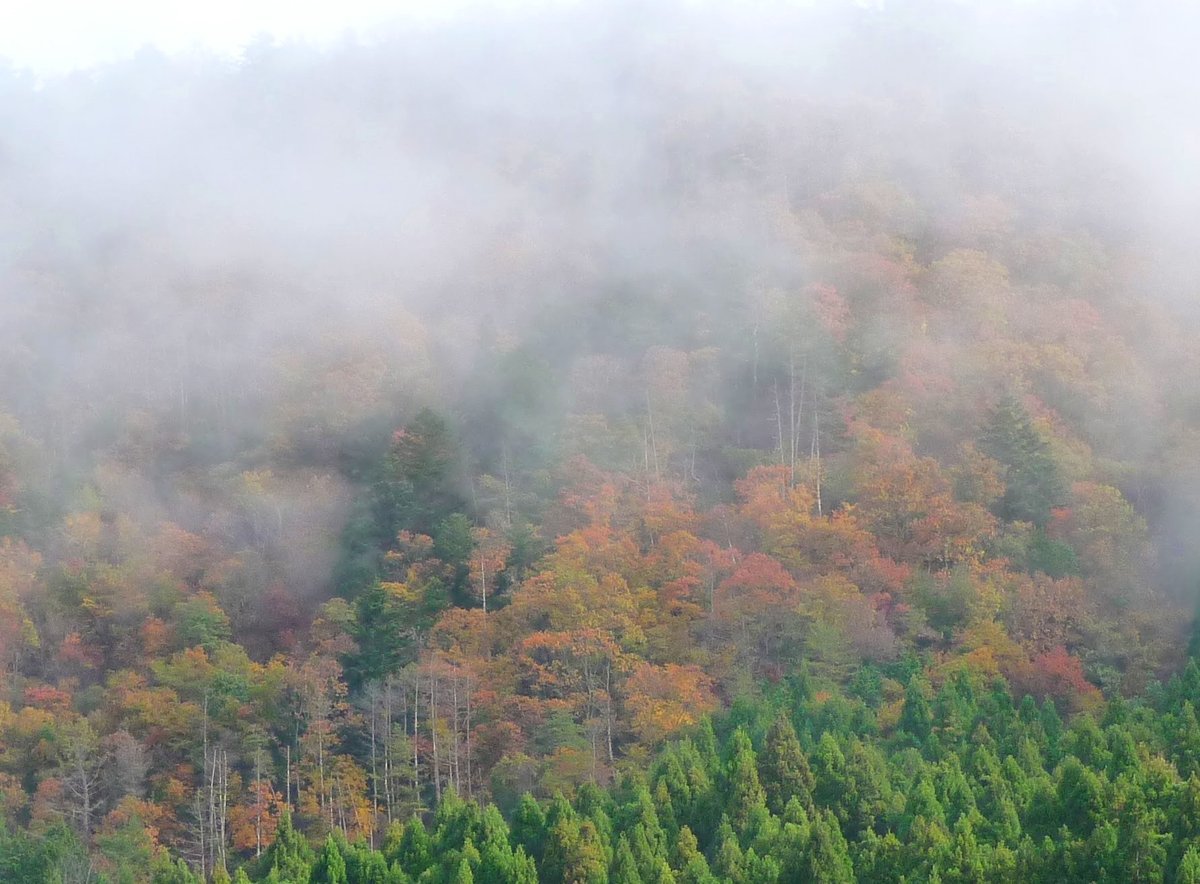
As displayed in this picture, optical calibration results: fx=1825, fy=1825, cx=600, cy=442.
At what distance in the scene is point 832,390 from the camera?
84.8 m

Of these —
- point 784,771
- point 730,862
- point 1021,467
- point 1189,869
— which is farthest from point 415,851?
point 1021,467

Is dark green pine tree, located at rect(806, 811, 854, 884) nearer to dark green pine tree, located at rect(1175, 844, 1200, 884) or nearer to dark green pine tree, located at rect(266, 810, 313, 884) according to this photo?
dark green pine tree, located at rect(1175, 844, 1200, 884)

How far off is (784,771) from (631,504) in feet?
94.1

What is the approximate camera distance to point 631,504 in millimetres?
78312

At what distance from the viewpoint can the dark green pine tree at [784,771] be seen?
165ft

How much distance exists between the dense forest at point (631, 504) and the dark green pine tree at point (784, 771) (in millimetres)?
139

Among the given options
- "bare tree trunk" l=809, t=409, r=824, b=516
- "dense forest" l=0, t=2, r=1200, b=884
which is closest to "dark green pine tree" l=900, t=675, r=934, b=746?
"dense forest" l=0, t=2, r=1200, b=884

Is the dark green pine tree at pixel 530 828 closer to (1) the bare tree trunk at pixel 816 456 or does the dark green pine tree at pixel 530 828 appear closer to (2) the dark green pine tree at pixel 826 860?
(2) the dark green pine tree at pixel 826 860

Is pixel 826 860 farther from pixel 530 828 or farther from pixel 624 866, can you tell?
pixel 530 828

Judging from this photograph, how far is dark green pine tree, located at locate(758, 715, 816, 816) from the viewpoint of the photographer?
165 feet

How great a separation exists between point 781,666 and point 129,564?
1257 inches

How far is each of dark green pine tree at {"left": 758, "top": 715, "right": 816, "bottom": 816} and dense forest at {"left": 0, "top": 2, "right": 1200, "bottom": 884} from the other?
5.5 inches

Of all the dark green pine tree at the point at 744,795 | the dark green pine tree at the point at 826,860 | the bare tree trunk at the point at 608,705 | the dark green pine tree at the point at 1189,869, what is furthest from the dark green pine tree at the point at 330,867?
the dark green pine tree at the point at 1189,869

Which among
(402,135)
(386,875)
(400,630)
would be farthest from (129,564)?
(402,135)
